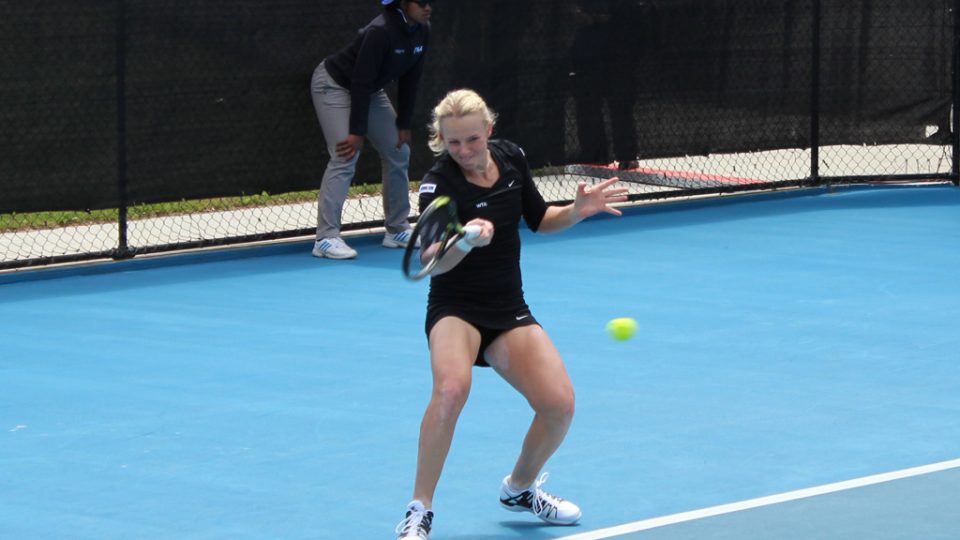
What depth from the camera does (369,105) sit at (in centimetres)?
1169

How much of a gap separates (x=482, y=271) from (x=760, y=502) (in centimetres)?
130

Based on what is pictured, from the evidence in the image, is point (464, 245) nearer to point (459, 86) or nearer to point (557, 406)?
point (557, 406)

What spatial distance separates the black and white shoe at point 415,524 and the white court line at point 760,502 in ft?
1.66

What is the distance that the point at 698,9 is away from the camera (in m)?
14.1

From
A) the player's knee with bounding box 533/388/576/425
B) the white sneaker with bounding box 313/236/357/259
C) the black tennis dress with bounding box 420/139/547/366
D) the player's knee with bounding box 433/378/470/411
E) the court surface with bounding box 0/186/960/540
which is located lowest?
the court surface with bounding box 0/186/960/540

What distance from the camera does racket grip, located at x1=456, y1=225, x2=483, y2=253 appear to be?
5.45 meters

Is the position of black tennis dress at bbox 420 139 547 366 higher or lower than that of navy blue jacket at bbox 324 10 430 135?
lower

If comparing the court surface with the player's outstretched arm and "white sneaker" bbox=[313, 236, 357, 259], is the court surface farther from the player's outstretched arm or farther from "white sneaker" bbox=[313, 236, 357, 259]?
the player's outstretched arm

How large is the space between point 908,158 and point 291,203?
6.01m

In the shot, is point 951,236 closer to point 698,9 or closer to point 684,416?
point 698,9

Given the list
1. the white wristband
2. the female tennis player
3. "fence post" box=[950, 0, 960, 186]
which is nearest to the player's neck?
the female tennis player

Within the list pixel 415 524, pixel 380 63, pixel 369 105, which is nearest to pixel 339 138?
pixel 369 105

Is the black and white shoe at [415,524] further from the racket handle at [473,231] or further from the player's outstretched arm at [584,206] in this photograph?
the player's outstretched arm at [584,206]

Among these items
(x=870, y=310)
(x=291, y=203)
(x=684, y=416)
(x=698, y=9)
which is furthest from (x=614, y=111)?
(x=684, y=416)
